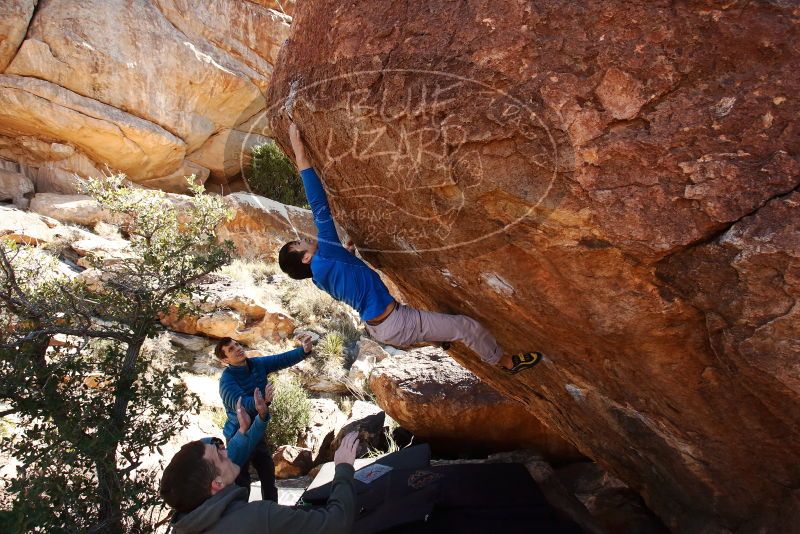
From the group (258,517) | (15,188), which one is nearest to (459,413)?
(258,517)

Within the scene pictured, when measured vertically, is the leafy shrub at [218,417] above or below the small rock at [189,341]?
below

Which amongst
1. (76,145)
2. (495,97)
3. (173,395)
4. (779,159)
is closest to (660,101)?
(779,159)

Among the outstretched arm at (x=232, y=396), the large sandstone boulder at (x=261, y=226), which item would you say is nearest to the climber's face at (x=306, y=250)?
the outstretched arm at (x=232, y=396)

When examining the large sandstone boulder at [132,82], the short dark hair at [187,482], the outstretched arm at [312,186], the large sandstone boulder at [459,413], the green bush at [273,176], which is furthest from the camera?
the green bush at [273,176]

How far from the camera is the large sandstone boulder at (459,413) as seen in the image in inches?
220

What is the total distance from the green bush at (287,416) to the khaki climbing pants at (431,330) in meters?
4.94

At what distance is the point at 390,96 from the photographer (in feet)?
8.03

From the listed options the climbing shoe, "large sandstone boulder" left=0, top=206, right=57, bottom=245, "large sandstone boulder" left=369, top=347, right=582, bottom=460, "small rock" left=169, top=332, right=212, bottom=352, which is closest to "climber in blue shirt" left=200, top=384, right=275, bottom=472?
the climbing shoe

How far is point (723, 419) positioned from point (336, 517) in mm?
1956

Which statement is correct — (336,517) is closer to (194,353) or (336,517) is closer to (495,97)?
(495,97)

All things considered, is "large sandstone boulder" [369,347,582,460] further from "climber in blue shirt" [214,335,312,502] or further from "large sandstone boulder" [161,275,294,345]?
"large sandstone boulder" [161,275,294,345]

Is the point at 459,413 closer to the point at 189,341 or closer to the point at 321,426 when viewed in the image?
the point at 321,426

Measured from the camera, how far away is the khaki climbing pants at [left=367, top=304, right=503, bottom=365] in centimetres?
328

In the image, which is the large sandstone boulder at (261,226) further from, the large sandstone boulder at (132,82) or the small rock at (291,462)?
the small rock at (291,462)
